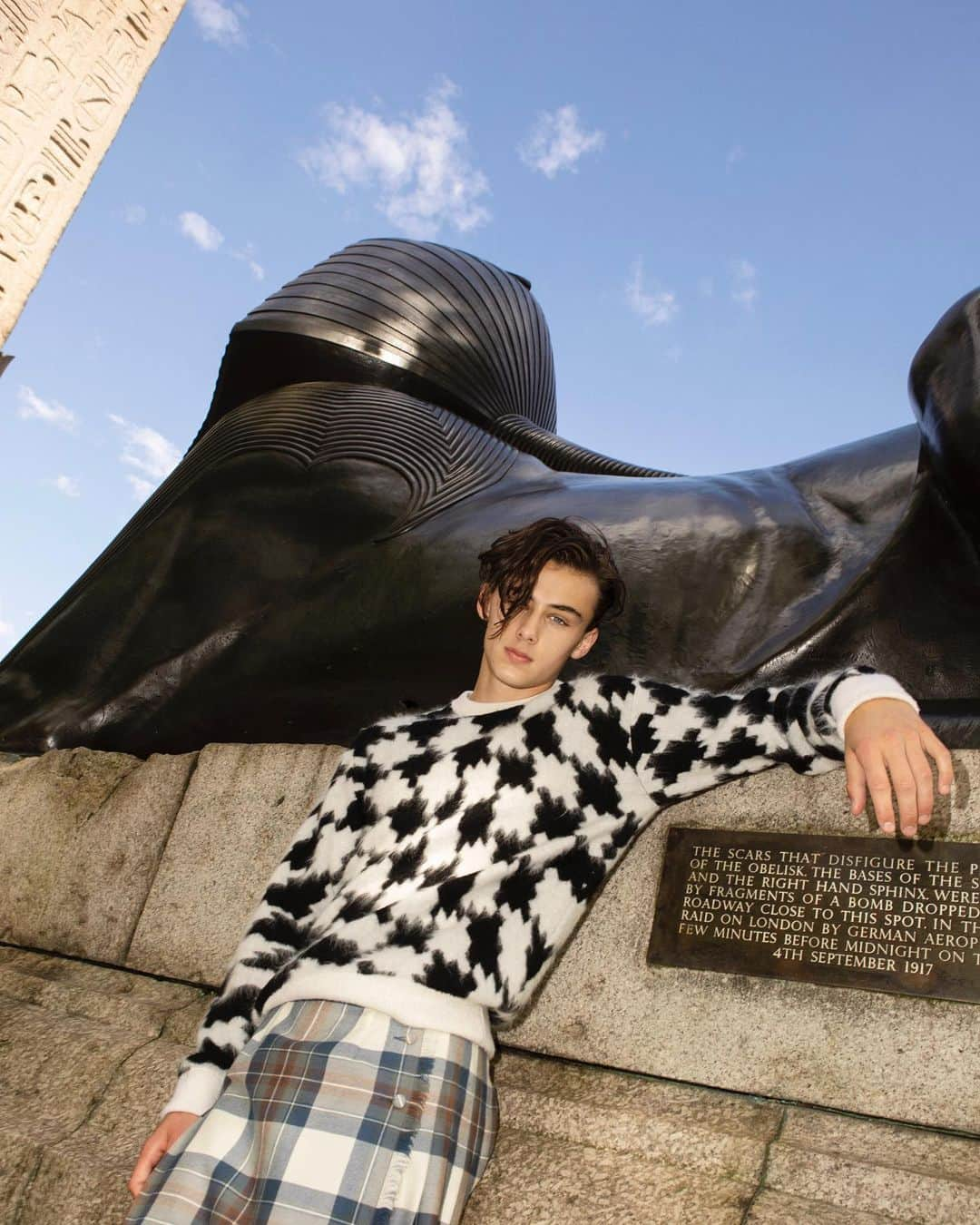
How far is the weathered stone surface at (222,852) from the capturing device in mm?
2850

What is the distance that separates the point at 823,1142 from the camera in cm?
183

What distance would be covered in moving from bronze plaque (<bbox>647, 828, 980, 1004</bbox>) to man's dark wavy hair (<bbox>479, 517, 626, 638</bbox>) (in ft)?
2.18

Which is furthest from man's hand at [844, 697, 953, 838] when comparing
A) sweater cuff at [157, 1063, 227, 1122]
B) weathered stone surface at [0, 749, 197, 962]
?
weathered stone surface at [0, 749, 197, 962]

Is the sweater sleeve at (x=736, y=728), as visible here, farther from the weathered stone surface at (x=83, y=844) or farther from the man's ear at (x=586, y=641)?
the weathered stone surface at (x=83, y=844)

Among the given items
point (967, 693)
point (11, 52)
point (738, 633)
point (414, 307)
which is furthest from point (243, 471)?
point (11, 52)

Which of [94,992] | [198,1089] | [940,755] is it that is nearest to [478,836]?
[198,1089]

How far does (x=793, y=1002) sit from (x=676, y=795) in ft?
1.73

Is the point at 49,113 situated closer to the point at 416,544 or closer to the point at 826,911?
the point at 416,544

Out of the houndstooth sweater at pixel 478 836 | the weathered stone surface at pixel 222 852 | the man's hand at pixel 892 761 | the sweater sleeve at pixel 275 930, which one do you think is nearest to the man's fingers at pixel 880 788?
the man's hand at pixel 892 761

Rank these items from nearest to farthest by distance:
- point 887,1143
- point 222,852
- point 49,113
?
point 887,1143 < point 222,852 < point 49,113

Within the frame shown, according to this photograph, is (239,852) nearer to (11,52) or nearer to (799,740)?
(799,740)

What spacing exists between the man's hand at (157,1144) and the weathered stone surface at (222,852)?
1.19 metres

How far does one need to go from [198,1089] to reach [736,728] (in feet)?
3.04

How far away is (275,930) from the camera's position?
1764mm
